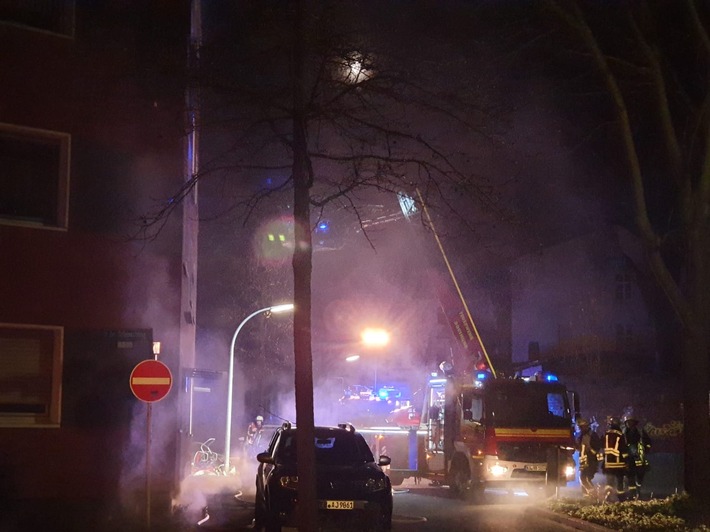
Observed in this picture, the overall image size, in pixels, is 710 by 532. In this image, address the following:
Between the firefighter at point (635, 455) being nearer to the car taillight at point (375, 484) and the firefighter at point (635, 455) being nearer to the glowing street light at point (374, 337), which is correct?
the car taillight at point (375, 484)

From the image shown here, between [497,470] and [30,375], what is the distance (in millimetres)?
9025

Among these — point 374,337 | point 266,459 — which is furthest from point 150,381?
→ point 374,337

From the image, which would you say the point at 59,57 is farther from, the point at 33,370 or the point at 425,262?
the point at 425,262

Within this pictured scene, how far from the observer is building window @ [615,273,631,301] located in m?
37.2

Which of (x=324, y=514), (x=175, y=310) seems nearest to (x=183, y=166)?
(x=175, y=310)

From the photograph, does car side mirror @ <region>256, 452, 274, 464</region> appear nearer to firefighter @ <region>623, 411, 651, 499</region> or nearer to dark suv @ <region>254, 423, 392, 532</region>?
dark suv @ <region>254, 423, 392, 532</region>

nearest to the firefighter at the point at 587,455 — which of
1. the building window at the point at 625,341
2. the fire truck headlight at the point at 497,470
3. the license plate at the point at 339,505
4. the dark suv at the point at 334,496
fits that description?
the fire truck headlight at the point at 497,470

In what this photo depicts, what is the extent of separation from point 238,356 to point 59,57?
3137 centimetres

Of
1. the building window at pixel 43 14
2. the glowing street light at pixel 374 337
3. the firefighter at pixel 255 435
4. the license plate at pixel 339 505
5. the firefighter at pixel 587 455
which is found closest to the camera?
the license plate at pixel 339 505

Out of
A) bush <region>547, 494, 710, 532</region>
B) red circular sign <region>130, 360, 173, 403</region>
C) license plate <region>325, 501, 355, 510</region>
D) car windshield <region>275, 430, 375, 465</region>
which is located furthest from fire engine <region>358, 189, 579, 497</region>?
red circular sign <region>130, 360, 173, 403</region>

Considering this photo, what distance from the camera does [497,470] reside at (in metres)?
15.8

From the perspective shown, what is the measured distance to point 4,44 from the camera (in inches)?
509

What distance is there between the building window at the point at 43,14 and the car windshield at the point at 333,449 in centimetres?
790

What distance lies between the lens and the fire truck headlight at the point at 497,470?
15781 mm
